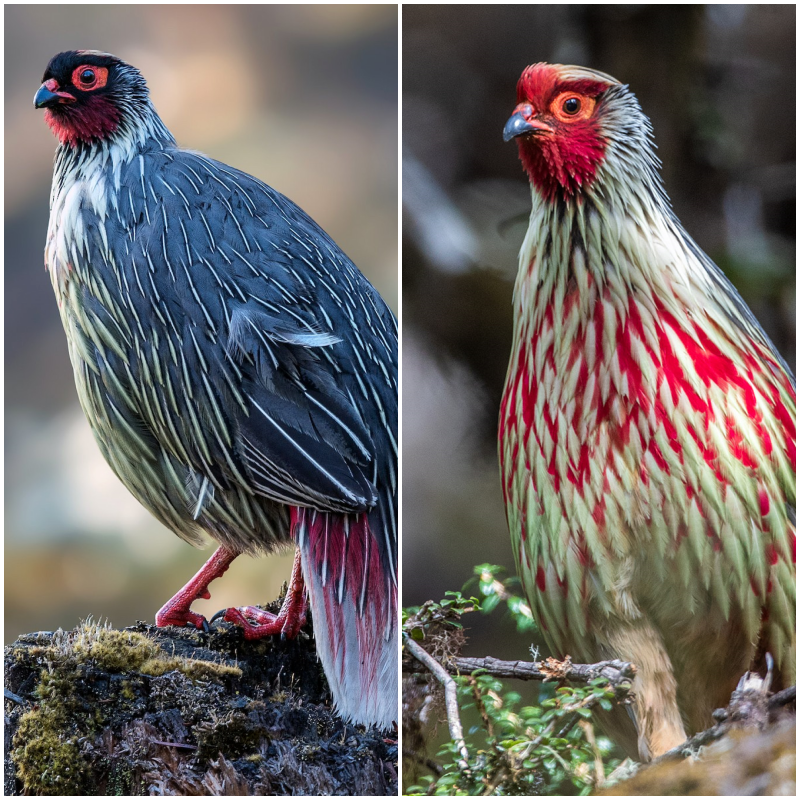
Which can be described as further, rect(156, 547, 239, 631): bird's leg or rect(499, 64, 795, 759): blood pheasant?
rect(156, 547, 239, 631): bird's leg

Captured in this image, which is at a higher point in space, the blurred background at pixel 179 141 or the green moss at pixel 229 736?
the blurred background at pixel 179 141

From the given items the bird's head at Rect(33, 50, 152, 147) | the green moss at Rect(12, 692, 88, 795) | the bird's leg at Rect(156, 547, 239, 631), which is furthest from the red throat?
the green moss at Rect(12, 692, 88, 795)

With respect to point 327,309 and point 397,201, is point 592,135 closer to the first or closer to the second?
point 397,201

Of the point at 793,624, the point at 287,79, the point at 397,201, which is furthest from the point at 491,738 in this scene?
the point at 287,79

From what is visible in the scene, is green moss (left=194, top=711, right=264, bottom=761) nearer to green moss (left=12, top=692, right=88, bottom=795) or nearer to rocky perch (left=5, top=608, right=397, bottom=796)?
rocky perch (left=5, top=608, right=397, bottom=796)

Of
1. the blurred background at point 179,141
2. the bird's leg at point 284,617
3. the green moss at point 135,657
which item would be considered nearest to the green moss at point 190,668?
the green moss at point 135,657

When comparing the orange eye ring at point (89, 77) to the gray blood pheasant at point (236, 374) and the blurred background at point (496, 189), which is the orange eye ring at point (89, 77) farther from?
the blurred background at point (496, 189)

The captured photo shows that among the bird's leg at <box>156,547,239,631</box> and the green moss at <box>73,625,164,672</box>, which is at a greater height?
the bird's leg at <box>156,547,239,631</box>
